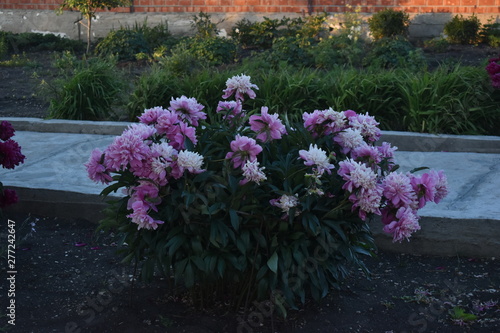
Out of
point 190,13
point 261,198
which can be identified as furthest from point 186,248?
point 190,13

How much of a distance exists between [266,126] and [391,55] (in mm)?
6817

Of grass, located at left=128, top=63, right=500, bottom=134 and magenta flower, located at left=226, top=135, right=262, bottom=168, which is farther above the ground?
magenta flower, located at left=226, top=135, right=262, bottom=168

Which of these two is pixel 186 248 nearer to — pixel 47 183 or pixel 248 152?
pixel 248 152

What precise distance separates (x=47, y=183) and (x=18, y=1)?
35.5ft

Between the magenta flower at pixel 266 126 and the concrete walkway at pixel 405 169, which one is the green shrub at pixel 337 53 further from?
the magenta flower at pixel 266 126

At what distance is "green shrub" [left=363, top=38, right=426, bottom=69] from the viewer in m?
8.67

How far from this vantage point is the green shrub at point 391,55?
867 centimetres

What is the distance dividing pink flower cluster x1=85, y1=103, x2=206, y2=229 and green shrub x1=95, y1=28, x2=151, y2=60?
8.39 m

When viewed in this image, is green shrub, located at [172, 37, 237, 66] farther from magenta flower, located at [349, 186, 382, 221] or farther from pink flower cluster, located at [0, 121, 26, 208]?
magenta flower, located at [349, 186, 382, 221]

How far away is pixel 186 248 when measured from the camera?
9.38ft

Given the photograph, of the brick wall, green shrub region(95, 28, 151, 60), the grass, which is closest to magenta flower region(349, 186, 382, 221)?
the grass

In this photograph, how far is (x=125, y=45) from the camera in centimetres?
1116

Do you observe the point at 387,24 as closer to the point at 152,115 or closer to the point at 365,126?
the point at 365,126

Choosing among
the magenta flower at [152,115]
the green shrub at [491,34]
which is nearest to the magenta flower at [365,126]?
the magenta flower at [152,115]
